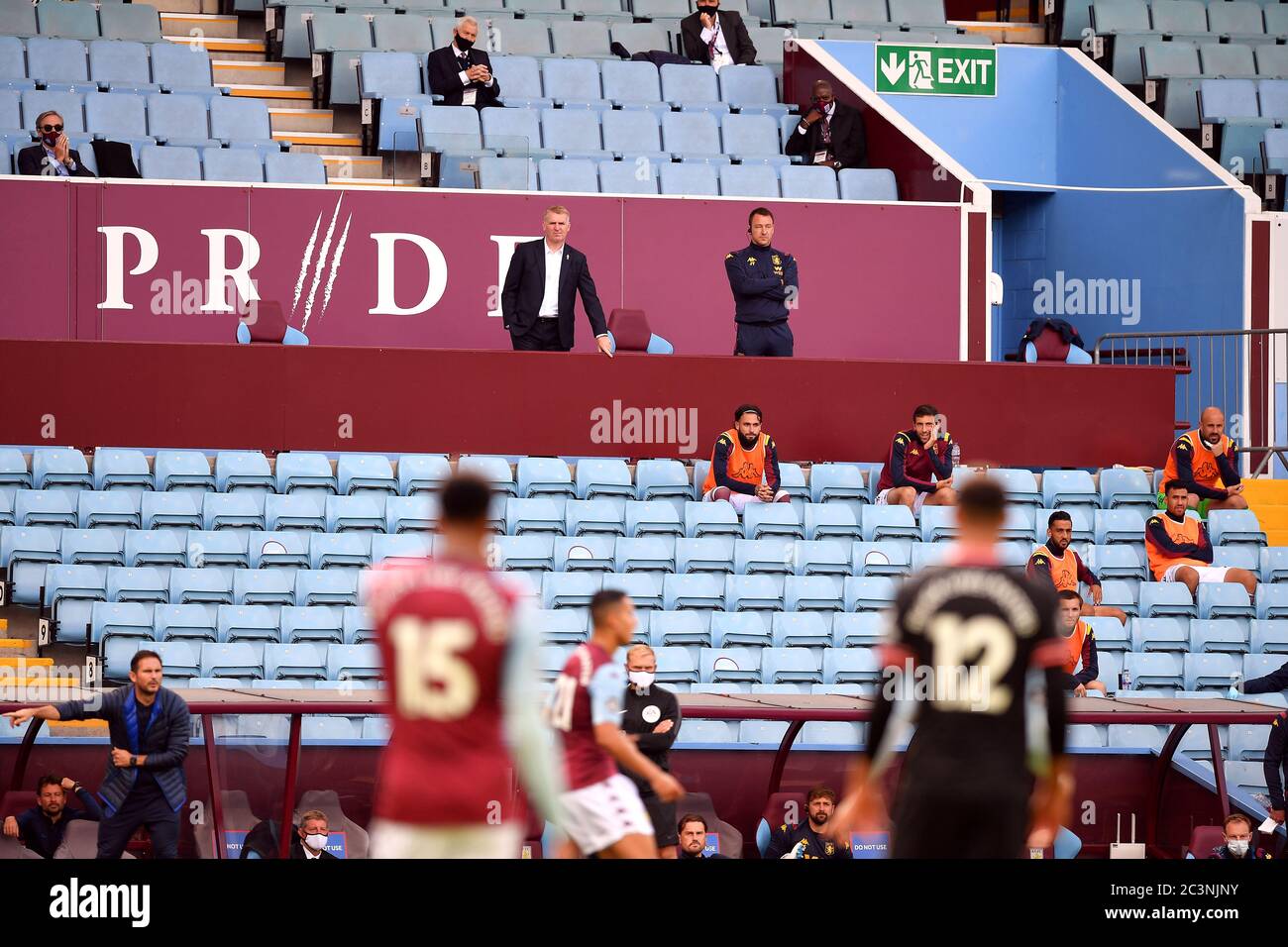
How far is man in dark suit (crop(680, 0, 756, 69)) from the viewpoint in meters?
19.0

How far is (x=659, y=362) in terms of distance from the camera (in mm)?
15188

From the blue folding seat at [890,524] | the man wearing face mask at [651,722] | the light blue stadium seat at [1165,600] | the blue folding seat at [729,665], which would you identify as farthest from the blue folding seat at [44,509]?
the light blue stadium seat at [1165,600]

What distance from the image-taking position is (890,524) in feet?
46.4

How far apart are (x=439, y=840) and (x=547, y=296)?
968 centimetres

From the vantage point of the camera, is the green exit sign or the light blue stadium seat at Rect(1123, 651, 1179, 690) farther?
the green exit sign

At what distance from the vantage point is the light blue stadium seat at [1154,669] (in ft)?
43.7

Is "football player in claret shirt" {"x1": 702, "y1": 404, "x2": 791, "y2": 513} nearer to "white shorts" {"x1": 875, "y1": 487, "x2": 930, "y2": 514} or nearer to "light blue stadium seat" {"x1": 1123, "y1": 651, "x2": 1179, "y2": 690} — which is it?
"white shorts" {"x1": 875, "y1": 487, "x2": 930, "y2": 514}

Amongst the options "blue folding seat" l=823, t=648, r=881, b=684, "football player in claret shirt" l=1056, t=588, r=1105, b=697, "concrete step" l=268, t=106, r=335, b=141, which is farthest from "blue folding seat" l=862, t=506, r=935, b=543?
"concrete step" l=268, t=106, r=335, b=141

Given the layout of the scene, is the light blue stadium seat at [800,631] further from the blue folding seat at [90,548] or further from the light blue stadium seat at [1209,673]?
the blue folding seat at [90,548]

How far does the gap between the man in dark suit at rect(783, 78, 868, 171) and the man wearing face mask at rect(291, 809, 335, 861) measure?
9195 millimetres

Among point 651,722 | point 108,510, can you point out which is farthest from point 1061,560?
point 108,510
